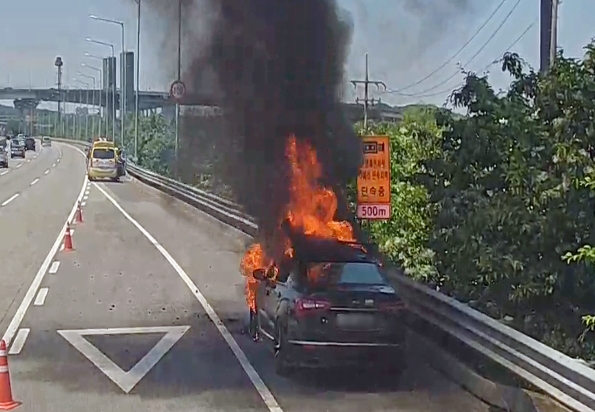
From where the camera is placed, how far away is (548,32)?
38.0 feet

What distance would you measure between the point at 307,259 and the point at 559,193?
2.67 m

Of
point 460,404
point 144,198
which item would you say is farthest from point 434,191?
point 144,198

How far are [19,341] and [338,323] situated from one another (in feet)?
14.5

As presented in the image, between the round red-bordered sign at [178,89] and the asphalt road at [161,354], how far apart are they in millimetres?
3185

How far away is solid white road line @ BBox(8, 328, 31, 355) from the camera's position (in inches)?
455

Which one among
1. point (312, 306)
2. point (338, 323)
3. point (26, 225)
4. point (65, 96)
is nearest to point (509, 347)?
point (338, 323)

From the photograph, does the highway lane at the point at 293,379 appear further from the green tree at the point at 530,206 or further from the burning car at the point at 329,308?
the green tree at the point at 530,206

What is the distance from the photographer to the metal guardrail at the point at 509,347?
24.3ft

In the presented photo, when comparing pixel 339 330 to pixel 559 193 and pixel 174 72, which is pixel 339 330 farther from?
pixel 174 72

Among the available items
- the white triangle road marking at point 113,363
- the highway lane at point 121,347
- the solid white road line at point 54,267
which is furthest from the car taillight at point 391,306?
the solid white road line at point 54,267

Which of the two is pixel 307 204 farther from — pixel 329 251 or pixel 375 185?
pixel 329 251

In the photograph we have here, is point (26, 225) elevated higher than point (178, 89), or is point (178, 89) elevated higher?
point (178, 89)

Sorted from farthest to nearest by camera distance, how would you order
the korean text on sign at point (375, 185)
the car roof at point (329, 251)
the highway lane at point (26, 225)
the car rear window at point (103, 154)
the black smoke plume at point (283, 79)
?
the car rear window at point (103, 154) < the highway lane at point (26, 225) < the black smoke plume at point (283, 79) < the korean text on sign at point (375, 185) < the car roof at point (329, 251)

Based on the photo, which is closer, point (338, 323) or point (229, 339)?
point (338, 323)
